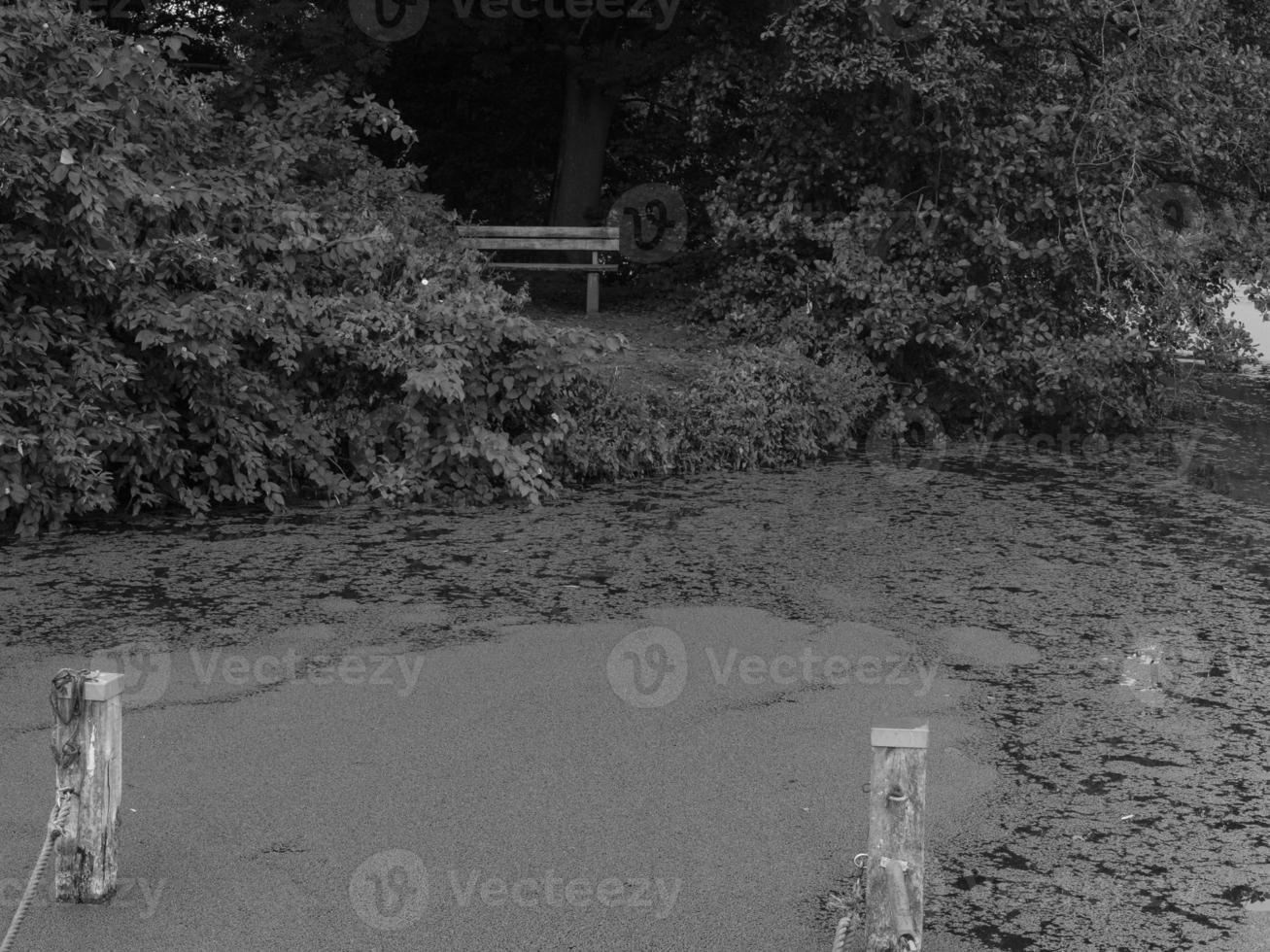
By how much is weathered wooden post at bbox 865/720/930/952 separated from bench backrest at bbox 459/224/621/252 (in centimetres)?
1014

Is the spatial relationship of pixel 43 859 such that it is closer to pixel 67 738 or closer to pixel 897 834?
pixel 67 738

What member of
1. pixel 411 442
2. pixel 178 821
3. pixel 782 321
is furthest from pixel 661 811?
pixel 782 321

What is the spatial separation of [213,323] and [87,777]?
4.71 m

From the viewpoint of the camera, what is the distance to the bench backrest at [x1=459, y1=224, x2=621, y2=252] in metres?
13.8

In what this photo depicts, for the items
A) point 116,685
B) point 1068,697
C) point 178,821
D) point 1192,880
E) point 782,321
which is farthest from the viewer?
point 782,321

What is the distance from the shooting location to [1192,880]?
4.67 m

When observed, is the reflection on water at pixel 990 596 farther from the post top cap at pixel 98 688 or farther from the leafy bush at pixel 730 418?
the post top cap at pixel 98 688

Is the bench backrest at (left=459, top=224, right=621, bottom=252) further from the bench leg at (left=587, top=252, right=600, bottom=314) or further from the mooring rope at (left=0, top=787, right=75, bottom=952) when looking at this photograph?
the mooring rope at (left=0, top=787, right=75, bottom=952)

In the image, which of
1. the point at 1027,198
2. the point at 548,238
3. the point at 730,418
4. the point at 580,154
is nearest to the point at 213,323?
the point at 730,418

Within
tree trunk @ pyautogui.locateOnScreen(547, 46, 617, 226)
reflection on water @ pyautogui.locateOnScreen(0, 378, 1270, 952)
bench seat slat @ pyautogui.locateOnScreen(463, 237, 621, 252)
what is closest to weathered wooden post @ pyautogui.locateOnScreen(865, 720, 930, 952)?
reflection on water @ pyautogui.locateOnScreen(0, 378, 1270, 952)

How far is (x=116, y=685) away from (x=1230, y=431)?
11.0 m

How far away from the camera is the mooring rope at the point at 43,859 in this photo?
408 centimetres

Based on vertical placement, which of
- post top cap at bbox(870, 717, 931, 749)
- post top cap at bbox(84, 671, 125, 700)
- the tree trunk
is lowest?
post top cap at bbox(84, 671, 125, 700)

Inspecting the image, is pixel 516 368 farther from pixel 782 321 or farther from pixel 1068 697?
pixel 1068 697
